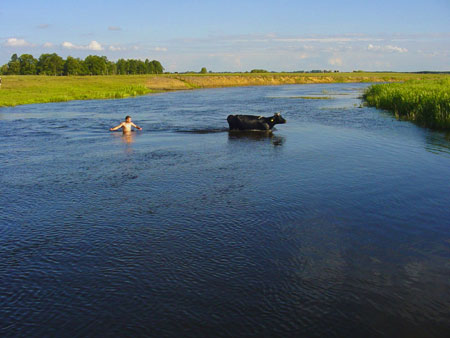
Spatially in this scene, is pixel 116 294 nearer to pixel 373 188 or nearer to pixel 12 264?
pixel 12 264

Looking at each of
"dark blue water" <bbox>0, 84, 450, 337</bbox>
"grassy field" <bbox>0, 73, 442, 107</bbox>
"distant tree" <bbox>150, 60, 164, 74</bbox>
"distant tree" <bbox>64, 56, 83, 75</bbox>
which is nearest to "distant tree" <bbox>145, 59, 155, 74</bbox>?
"distant tree" <bbox>150, 60, 164, 74</bbox>

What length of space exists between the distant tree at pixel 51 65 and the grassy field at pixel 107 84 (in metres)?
29.7

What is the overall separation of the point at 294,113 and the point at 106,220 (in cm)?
2671

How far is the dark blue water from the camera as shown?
18.1ft

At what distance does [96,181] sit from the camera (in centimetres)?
1240

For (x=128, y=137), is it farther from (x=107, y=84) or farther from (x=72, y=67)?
(x=72, y=67)

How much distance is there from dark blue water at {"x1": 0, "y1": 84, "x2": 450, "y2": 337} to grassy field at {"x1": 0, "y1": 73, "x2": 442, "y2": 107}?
33445 millimetres

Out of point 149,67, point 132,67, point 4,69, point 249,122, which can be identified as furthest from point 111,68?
point 249,122

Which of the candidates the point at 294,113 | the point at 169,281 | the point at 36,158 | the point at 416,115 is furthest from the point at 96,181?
the point at 294,113

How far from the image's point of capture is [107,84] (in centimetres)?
7612

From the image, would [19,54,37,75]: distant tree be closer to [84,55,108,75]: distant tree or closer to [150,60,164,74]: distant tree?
[84,55,108,75]: distant tree

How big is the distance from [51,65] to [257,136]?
12018 centimetres

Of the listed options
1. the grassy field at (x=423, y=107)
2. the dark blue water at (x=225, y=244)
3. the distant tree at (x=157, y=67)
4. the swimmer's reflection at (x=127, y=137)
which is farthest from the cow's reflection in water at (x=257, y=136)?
the distant tree at (x=157, y=67)

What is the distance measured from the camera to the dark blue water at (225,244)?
5.50 meters
